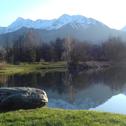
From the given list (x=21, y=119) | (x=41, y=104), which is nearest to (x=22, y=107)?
(x=41, y=104)

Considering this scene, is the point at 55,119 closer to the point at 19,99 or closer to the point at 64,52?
the point at 19,99

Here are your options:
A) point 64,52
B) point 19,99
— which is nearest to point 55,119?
point 19,99

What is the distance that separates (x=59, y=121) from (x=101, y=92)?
30866mm

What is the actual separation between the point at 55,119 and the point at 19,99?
283 cm

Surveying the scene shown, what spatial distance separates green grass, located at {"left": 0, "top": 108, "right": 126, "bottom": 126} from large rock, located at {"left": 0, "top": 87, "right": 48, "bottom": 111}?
0.59 m

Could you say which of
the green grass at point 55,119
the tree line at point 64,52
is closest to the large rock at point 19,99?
the green grass at point 55,119

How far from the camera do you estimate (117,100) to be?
36156 mm

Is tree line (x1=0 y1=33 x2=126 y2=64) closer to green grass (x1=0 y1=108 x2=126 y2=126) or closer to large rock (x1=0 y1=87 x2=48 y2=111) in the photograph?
large rock (x1=0 y1=87 x2=48 y2=111)

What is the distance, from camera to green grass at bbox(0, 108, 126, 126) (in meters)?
14.1

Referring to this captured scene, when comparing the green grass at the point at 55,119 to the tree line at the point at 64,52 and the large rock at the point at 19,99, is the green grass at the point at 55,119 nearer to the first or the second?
the large rock at the point at 19,99

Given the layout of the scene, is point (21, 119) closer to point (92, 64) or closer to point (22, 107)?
point (22, 107)

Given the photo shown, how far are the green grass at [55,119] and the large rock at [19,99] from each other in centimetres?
59

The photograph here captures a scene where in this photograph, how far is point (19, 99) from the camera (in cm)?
1686

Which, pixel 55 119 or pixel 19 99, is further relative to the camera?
pixel 19 99
